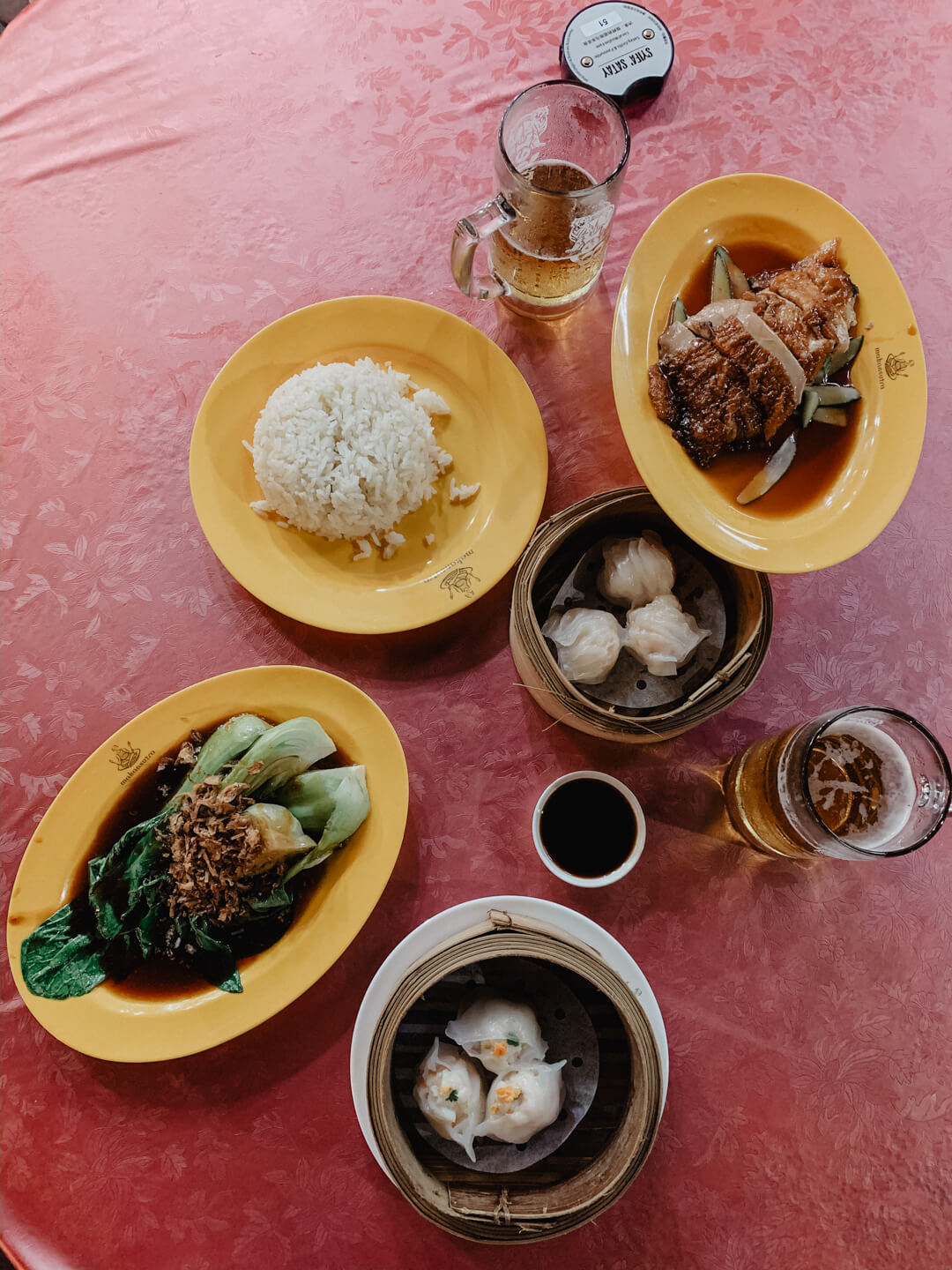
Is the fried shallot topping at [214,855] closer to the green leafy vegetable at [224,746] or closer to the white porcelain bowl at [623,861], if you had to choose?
the green leafy vegetable at [224,746]

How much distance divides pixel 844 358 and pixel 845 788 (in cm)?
82

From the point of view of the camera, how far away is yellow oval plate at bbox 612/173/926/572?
4.42ft

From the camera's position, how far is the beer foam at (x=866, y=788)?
1398mm

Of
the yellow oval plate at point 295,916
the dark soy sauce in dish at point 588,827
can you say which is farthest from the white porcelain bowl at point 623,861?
the yellow oval plate at point 295,916

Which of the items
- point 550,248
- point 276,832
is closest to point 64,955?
point 276,832

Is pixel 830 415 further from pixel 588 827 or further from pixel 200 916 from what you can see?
pixel 200 916

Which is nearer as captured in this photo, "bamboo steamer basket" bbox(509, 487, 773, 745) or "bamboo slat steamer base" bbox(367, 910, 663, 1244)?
"bamboo slat steamer base" bbox(367, 910, 663, 1244)

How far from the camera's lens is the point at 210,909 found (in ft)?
4.56

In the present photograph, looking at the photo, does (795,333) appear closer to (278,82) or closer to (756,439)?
(756,439)

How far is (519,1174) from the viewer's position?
1305 mm

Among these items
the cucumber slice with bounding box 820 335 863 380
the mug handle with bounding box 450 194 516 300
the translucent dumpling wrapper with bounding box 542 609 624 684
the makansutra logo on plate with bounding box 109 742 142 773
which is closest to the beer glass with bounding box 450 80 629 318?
the mug handle with bounding box 450 194 516 300

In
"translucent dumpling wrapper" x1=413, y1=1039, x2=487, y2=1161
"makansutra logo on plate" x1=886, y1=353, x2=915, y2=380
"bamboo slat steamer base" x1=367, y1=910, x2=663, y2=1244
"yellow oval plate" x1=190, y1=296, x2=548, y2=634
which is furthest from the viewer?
"yellow oval plate" x1=190, y1=296, x2=548, y2=634

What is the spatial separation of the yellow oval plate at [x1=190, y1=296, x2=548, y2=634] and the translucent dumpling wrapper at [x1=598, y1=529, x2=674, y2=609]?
0.19m

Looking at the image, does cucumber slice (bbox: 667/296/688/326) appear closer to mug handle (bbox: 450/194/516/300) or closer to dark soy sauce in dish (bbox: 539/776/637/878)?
mug handle (bbox: 450/194/516/300)
